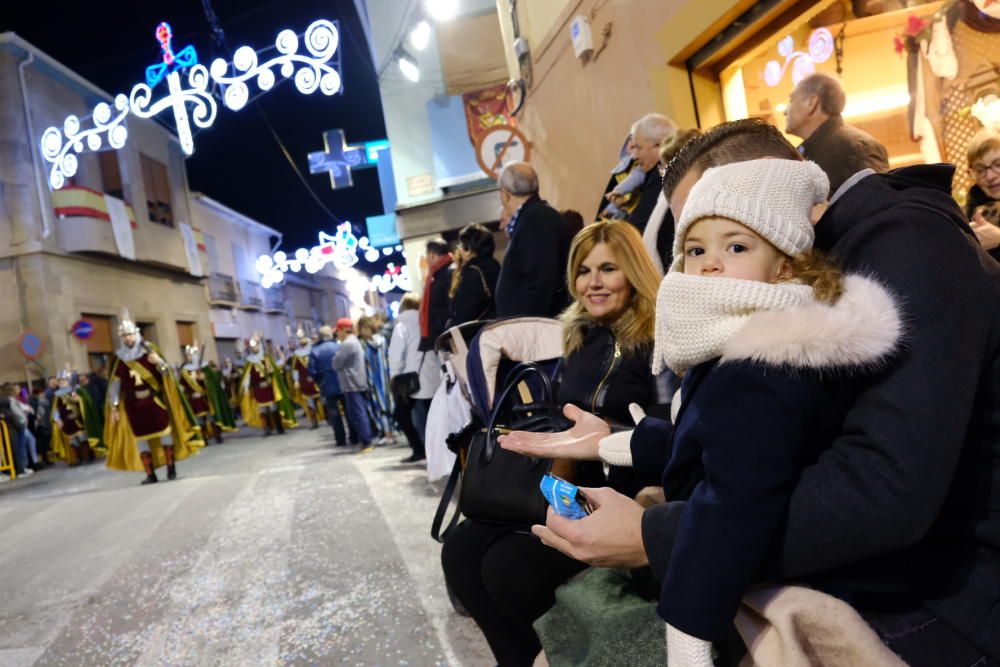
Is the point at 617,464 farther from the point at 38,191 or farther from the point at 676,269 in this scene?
the point at 38,191

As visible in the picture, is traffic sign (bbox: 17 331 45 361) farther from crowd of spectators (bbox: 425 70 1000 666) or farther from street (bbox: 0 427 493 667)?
crowd of spectators (bbox: 425 70 1000 666)

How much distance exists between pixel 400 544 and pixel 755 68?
4.16 meters

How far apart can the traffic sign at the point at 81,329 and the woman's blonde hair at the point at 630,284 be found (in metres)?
19.7

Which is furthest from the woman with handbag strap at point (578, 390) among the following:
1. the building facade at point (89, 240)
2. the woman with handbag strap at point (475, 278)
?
the building facade at point (89, 240)

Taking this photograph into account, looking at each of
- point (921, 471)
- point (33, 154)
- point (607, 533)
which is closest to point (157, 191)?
point (33, 154)

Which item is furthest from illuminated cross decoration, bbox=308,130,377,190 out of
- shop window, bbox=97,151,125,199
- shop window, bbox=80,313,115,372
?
shop window, bbox=80,313,115,372

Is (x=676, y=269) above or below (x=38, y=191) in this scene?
below

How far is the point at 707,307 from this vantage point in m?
1.09

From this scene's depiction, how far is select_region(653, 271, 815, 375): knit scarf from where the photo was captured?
1053 millimetres

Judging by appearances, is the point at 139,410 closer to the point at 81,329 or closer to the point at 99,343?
the point at 81,329

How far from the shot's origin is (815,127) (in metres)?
3.31

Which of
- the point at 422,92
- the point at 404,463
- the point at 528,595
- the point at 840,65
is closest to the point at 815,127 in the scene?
the point at 840,65

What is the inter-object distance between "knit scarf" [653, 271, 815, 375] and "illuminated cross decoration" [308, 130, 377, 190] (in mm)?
18126

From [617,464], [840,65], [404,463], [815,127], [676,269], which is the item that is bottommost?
[404,463]
